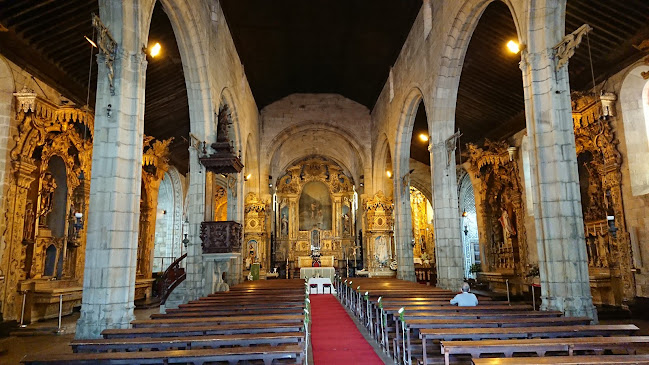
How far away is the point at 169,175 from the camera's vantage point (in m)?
20.9

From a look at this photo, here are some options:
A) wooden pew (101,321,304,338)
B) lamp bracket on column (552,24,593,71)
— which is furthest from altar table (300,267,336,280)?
wooden pew (101,321,304,338)

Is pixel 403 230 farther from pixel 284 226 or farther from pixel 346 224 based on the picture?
pixel 284 226

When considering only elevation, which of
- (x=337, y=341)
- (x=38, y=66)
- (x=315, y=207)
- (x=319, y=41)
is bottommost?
(x=337, y=341)

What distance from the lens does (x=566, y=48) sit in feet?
22.2

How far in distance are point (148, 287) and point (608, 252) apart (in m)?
14.9

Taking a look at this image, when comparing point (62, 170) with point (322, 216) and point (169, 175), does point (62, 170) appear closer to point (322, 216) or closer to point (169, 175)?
point (169, 175)

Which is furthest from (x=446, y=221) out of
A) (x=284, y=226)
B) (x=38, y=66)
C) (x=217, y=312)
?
(x=284, y=226)

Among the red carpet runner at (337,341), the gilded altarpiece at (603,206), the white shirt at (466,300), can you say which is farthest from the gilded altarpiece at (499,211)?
the white shirt at (466,300)

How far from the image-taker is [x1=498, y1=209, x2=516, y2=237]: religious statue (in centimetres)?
1511

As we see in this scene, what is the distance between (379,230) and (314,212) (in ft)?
25.4

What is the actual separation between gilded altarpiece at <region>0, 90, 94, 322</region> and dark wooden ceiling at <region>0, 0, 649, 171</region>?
1040mm

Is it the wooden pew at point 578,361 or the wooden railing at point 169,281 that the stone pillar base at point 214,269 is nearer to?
the wooden railing at point 169,281

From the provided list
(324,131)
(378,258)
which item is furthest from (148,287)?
(324,131)

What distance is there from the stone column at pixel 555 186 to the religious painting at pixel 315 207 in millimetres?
21142
